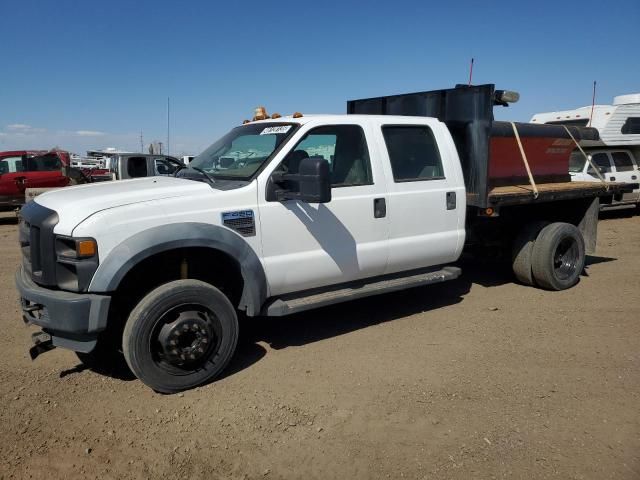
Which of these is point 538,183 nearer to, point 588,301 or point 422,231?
point 588,301

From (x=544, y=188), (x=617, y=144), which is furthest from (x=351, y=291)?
(x=617, y=144)

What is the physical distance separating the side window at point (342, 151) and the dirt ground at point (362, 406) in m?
1.49

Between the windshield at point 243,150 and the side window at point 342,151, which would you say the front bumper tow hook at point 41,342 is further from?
the side window at point 342,151

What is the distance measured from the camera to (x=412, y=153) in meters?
5.03

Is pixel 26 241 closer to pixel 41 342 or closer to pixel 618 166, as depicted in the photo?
pixel 41 342

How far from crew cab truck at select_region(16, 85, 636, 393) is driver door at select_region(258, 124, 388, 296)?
0.04ft

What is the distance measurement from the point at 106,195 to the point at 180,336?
1140 mm

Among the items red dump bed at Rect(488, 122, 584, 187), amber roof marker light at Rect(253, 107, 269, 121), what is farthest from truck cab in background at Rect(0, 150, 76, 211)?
red dump bed at Rect(488, 122, 584, 187)

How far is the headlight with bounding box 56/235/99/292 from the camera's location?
11.1 feet

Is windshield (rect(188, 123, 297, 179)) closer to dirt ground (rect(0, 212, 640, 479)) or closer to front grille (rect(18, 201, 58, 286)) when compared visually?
front grille (rect(18, 201, 58, 286))

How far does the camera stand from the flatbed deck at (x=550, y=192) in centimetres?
552

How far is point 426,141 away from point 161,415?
348 cm

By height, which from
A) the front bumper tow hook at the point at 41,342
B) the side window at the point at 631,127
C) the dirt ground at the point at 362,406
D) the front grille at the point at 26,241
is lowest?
the dirt ground at the point at 362,406

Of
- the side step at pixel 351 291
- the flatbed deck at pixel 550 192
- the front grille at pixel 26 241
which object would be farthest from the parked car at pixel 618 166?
the front grille at pixel 26 241
